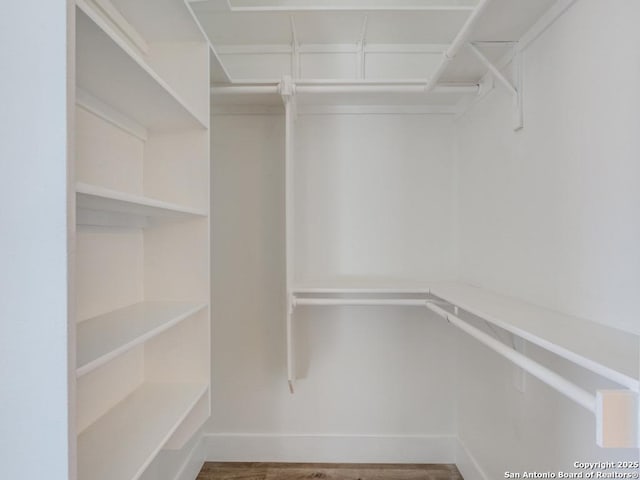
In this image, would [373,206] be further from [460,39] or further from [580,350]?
[580,350]

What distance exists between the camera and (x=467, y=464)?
6.13ft

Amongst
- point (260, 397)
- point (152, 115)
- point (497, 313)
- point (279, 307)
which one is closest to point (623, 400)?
point (497, 313)

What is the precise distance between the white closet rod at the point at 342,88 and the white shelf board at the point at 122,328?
38.9 inches

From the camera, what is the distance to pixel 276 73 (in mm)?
2016

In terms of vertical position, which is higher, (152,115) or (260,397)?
(152,115)

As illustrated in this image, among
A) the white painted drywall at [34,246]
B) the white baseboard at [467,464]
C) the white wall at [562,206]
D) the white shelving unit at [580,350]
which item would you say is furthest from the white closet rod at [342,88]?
the white baseboard at [467,464]

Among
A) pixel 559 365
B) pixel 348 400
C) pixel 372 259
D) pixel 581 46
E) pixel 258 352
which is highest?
pixel 581 46

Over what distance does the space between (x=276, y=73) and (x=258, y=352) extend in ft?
5.08

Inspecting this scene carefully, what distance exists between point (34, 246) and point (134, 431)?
706 millimetres

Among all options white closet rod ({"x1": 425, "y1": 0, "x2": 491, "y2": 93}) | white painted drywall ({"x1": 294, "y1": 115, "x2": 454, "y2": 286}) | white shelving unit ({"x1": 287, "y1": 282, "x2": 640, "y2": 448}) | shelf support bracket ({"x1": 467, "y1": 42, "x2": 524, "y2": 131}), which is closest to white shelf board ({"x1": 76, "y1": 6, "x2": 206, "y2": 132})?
white painted drywall ({"x1": 294, "y1": 115, "x2": 454, "y2": 286})

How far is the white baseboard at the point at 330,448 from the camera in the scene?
2.03 m

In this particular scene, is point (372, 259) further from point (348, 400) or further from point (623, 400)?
point (623, 400)

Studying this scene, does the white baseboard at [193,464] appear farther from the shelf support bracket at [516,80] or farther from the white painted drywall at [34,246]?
the shelf support bracket at [516,80]

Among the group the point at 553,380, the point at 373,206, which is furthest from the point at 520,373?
the point at 373,206
